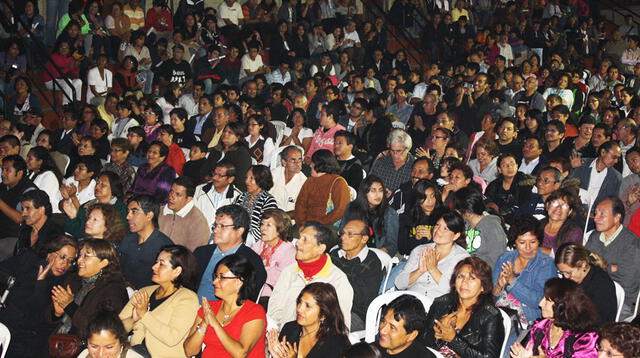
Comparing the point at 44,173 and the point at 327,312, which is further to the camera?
the point at 44,173

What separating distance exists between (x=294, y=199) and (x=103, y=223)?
209cm

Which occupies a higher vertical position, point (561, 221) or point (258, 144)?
point (561, 221)

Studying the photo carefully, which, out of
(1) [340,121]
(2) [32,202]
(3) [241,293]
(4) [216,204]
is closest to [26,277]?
(2) [32,202]

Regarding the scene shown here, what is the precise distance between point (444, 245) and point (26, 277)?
9.29 feet

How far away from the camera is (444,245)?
5.44 m

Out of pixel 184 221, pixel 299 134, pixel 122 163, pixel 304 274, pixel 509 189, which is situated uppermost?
pixel 304 274

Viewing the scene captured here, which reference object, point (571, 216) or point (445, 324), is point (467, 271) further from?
point (571, 216)

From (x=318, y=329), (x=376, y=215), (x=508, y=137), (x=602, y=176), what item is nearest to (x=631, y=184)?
(x=602, y=176)

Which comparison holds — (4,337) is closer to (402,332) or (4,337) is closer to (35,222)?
(35,222)

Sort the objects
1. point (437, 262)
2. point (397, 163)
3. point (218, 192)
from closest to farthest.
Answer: point (437, 262), point (218, 192), point (397, 163)


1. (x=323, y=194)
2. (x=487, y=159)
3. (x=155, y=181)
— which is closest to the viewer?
(x=323, y=194)

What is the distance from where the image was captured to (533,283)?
205 inches

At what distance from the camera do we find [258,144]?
908 cm

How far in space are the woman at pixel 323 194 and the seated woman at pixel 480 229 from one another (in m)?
1.07
